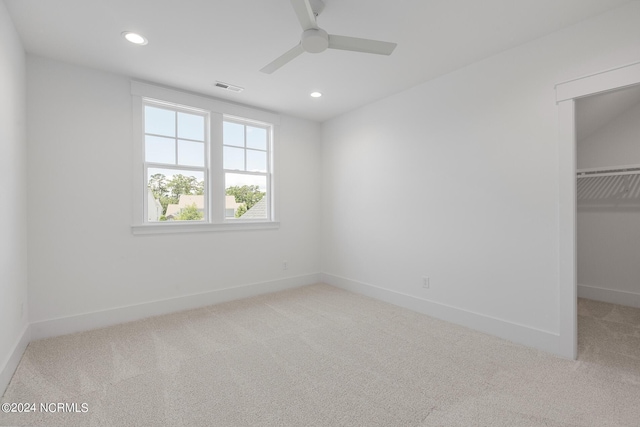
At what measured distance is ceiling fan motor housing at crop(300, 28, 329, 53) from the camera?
6.44 feet

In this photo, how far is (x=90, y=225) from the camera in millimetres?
3043

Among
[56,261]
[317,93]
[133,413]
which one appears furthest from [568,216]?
[56,261]

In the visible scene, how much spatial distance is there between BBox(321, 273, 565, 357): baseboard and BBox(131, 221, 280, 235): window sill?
1544 millimetres

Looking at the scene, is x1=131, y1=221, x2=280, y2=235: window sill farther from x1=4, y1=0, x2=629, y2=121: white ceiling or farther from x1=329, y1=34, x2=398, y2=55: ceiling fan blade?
x1=329, y1=34, x2=398, y2=55: ceiling fan blade

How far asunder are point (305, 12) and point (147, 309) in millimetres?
3331

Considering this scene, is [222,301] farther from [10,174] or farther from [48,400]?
[10,174]

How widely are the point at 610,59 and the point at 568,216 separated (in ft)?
3.93

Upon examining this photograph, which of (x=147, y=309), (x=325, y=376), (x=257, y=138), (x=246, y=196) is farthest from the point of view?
(x=257, y=138)

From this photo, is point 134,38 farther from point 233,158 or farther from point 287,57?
point 233,158

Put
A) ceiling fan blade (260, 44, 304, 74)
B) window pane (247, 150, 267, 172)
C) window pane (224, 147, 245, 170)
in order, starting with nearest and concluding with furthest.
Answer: ceiling fan blade (260, 44, 304, 74) → window pane (224, 147, 245, 170) → window pane (247, 150, 267, 172)

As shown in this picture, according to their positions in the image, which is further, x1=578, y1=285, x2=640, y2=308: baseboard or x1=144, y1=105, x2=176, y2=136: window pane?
x1=578, y1=285, x2=640, y2=308: baseboard

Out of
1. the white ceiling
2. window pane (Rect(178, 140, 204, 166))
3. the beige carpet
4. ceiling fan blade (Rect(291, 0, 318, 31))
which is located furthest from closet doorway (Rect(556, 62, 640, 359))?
window pane (Rect(178, 140, 204, 166))

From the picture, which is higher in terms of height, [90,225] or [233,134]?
[233,134]

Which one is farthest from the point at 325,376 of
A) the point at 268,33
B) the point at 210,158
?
the point at 210,158
